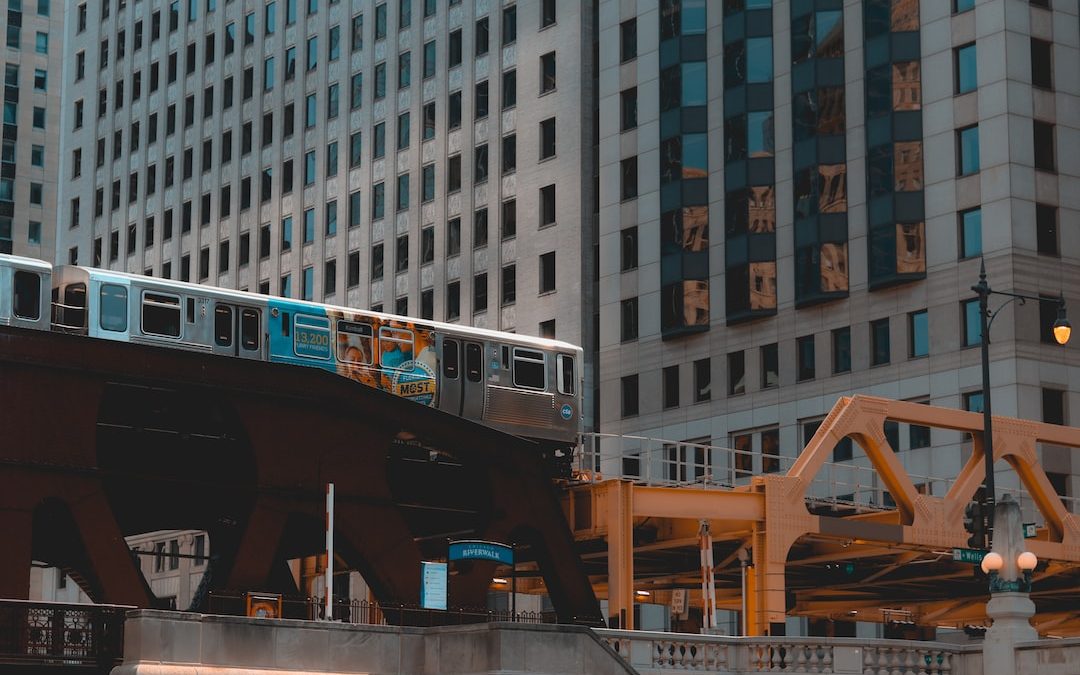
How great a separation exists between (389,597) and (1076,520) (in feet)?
82.6

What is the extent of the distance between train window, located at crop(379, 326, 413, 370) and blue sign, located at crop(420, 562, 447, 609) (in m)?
5.96

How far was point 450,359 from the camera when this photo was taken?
51.0 m

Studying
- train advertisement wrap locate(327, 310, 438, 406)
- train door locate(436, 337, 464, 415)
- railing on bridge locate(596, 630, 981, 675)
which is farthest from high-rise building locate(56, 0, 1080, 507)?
railing on bridge locate(596, 630, 981, 675)

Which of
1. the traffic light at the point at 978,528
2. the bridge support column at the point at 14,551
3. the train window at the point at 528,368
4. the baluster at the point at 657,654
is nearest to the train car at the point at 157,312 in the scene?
the bridge support column at the point at 14,551

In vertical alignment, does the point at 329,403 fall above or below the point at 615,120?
below

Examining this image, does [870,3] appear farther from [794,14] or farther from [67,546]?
[67,546]

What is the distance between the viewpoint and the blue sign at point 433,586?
4547cm

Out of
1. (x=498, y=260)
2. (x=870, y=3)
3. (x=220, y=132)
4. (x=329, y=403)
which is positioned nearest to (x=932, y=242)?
(x=870, y=3)

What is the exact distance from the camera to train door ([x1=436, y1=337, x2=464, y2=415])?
50.7 meters

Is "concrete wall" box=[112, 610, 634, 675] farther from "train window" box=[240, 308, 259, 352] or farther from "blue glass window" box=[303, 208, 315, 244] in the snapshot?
"blue glass window" box=[303, 208, 315, 244]

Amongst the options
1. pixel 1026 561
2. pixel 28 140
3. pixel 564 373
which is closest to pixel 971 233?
pixel 564 373

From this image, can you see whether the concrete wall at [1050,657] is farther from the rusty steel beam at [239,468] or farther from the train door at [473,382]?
the train door at [473,382]

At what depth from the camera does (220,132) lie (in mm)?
117812

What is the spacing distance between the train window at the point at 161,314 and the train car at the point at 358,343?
0.02 m
